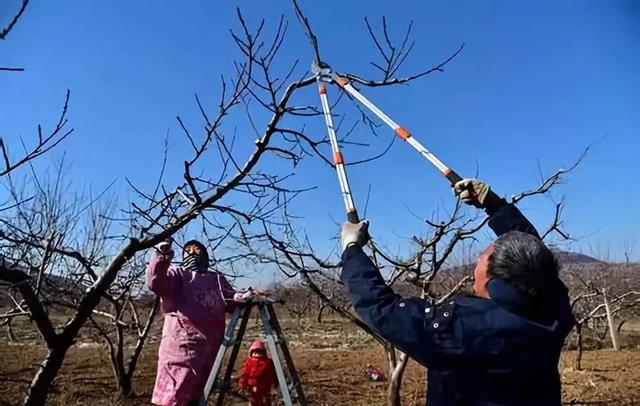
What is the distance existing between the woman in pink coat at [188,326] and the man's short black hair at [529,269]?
8.29 ft

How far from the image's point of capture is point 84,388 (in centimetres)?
841

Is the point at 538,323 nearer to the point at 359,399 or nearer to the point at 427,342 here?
the point at 427,342

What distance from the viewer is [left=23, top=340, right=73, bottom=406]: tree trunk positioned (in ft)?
9.82

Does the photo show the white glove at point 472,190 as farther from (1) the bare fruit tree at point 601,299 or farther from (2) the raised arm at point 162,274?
(1) the bare fruit tree at point 601,299

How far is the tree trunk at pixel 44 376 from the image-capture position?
2992 millimetres

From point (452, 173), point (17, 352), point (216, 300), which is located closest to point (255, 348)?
point (216, 300)

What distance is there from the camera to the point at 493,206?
2.58 m

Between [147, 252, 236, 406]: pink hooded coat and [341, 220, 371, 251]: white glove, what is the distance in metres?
2.11

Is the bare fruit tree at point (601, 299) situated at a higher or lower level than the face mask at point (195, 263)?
higher

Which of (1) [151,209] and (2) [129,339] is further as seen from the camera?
(2) [129,339]

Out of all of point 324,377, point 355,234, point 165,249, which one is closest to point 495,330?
point 355,234

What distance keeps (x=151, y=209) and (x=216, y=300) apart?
3.67 ft

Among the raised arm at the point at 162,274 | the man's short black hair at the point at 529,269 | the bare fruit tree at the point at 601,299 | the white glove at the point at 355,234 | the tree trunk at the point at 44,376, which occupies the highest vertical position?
the bare fruit tree at the point at 601,299


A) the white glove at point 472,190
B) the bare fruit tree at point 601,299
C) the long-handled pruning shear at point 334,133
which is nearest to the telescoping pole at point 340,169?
the long-handled pruning shear at point 334,133
